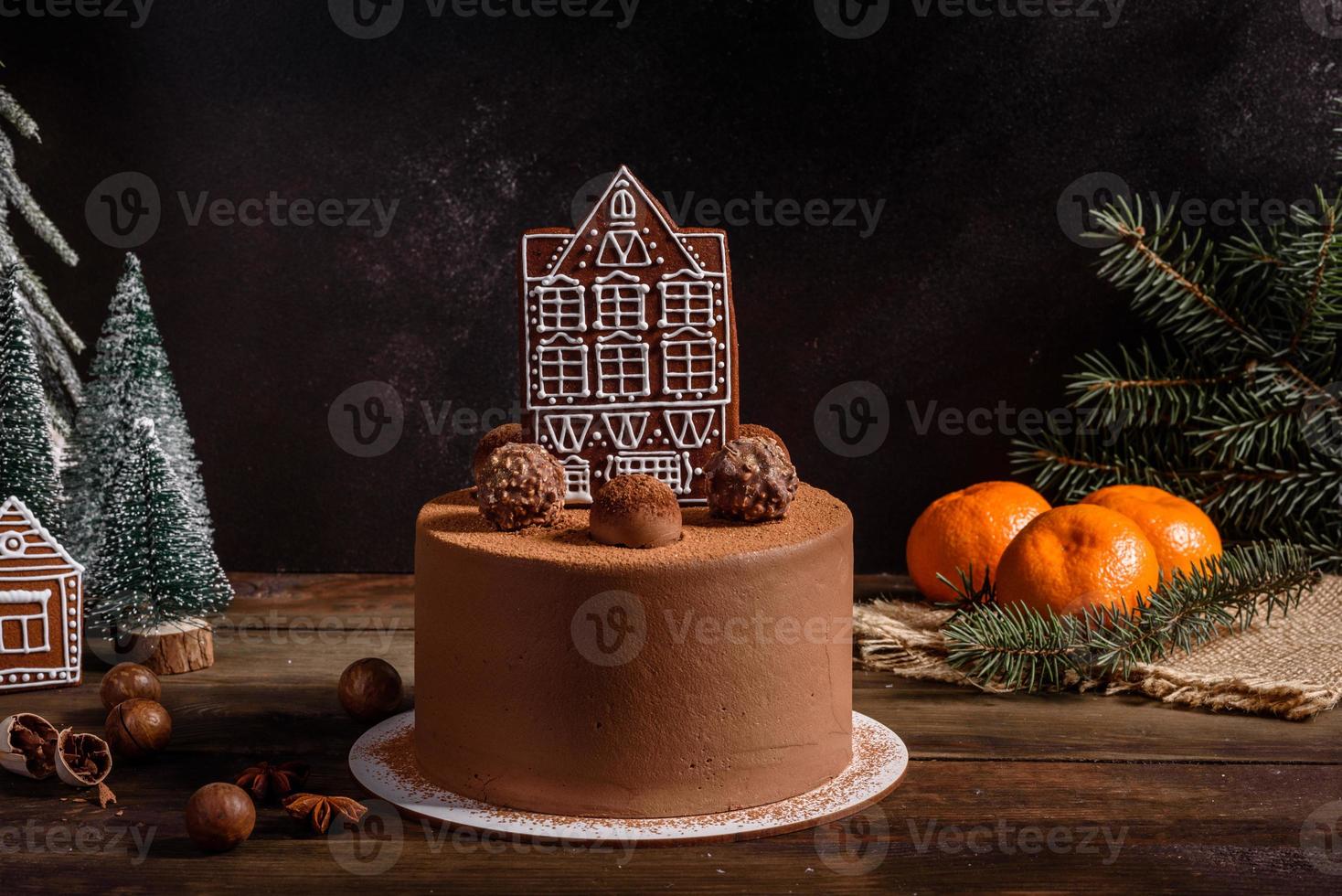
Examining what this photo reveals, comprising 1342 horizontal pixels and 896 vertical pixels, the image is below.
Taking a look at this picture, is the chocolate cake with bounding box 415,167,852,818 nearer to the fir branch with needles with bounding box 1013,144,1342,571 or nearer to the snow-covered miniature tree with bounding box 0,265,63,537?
the snow-covered miniature tree with bounding box 0,265,63,537

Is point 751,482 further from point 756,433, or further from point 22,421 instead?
point 22,421

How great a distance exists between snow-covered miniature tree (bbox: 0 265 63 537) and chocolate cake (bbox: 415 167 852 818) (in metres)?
0.81

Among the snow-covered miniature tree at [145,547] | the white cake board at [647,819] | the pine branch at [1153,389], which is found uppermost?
the pine branch at [1153,389]

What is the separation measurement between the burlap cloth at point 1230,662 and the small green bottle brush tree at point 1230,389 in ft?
0.22

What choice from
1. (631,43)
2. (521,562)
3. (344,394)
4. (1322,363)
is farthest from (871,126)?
(521,562)

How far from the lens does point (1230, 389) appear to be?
263cm

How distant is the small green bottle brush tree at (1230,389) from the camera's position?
2.53 m

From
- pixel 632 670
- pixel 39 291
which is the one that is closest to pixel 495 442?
pixel 632 670

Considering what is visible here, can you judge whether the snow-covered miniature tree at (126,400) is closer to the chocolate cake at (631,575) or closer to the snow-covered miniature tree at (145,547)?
the snow-covered miniature tree at (145,547)

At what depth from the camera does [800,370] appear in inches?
109

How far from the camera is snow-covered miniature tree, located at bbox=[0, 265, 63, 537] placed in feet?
7.33

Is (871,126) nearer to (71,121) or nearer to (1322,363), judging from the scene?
(1322,363)

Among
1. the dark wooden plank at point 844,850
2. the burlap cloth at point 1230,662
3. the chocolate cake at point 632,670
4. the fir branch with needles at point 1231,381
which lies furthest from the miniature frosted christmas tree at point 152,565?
the fir branch with needles at point 1231,381

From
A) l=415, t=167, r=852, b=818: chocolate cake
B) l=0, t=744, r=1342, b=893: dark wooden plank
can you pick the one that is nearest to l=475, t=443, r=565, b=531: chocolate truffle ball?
l=415, t=167, r=852, b=818: chocolate cake
